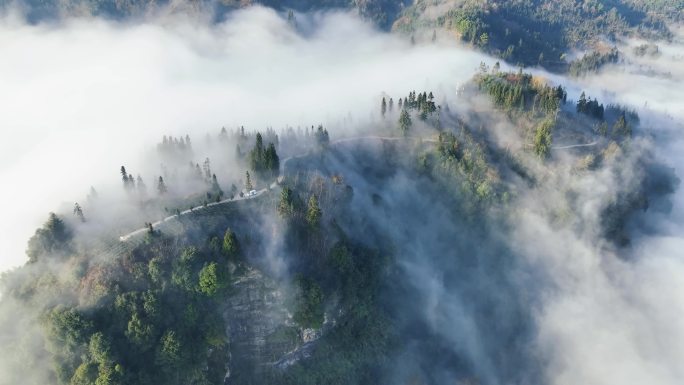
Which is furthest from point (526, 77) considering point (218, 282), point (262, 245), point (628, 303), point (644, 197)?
point (218, 282)

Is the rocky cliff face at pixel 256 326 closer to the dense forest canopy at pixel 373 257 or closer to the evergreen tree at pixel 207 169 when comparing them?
the dense forest canopy at pixel 373 257

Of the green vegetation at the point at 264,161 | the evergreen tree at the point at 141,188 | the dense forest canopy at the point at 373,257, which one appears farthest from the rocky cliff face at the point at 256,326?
the evergreen tree at the point at 141,188

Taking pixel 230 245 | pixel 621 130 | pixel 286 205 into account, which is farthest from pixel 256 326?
pixel 621 130

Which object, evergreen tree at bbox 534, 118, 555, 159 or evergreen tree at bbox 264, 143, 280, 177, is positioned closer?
evergreen tree at bbox 264, 143, 280, 177

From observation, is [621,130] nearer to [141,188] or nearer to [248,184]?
[248,184]

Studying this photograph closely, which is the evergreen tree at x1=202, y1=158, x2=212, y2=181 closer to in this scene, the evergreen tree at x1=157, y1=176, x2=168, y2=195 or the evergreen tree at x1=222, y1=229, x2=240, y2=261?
the evergreen tree at x1=157, y1=176, x2=168, y2=195

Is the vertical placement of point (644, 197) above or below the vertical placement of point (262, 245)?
below

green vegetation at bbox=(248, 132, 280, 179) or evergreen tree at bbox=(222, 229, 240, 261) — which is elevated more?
green vegetation at bbox=(248, 132, 280, 179)

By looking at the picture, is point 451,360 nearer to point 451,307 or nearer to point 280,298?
point 451,307

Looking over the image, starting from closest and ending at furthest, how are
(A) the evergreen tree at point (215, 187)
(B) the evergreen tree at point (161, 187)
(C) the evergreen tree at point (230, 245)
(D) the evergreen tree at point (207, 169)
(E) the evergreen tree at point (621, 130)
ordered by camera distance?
(C) the evergreen tree at point (230, 245) → (B) the evergreen tree at point (161, 187) → (A) the evergreen tree at point (215, 187) → (D) the evergreen tree at point (207, 169) → (E) the evergreen tree at point (621, 130)

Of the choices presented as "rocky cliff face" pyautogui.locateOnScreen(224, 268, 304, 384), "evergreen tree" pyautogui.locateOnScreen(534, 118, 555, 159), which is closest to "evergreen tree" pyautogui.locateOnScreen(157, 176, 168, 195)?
"rocky cliff face" pyautogui.locateOnScreen(224, 268, 304, 384)

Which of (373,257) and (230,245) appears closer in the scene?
(230,245)
